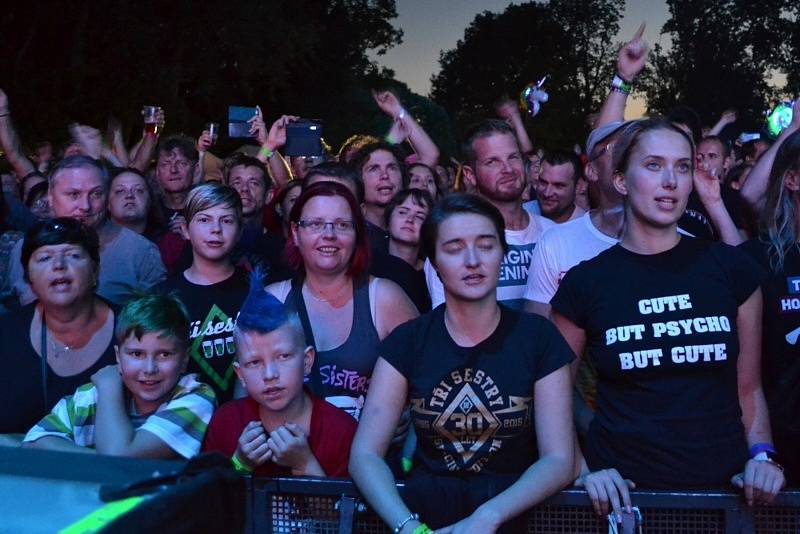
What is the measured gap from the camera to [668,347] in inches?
124

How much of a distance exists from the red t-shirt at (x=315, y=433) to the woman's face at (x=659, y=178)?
124cm

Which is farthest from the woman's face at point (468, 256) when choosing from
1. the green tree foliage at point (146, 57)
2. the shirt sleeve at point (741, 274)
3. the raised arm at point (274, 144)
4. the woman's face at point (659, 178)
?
the green tree foliage at point (146, 57)

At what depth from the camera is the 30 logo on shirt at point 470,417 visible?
121 inches

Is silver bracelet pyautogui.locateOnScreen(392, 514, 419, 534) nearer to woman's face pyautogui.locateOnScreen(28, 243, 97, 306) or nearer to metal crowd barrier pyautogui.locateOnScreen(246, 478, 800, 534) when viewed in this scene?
metal crowd barrier pyautogui.locateOnScreen(246, 478, 800, 534)

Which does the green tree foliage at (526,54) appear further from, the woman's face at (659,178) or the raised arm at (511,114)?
the woman's face at (659,178)

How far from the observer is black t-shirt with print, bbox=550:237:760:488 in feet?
→ 10.3

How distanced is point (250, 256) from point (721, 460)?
10.8 ft

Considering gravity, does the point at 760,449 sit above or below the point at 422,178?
below

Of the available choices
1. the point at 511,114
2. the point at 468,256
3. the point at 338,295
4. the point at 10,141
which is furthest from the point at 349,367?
the point at 511,114

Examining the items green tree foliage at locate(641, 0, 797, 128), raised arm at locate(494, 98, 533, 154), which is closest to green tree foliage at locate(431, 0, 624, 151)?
green tree foliage at locate(641, 0, 797, 128)

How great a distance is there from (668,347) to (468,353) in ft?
2.04

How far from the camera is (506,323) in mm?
3252

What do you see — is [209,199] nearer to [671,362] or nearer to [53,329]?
[53,329]

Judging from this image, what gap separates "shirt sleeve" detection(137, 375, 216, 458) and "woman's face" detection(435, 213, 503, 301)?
1.05 metres
